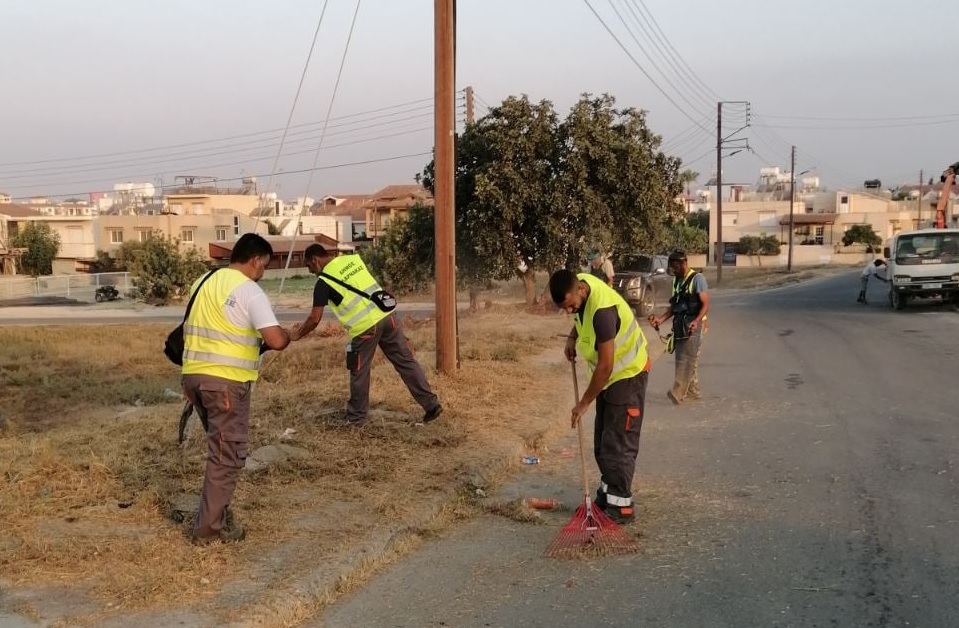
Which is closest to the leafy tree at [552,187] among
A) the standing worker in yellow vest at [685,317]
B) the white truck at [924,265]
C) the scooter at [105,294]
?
the white truck at [924,265]

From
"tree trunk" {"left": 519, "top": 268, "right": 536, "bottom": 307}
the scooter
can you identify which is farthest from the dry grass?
the scooter

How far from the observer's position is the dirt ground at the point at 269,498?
13.5 feet

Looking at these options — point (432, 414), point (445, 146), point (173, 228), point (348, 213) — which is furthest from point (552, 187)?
point (348, 213)

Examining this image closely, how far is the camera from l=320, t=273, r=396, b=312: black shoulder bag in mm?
7246

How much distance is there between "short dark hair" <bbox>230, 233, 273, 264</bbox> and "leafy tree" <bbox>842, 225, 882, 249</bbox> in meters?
73.5

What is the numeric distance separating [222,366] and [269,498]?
124cm

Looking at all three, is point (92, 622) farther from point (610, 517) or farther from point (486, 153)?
point (486, 153)

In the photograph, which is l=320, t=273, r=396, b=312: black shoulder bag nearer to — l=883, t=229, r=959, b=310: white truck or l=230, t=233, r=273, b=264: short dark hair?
l=230, t=233, r=273, b=264: short dark hair

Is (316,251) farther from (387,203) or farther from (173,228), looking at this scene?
(387,203)

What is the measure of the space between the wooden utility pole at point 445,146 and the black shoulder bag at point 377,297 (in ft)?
8.31

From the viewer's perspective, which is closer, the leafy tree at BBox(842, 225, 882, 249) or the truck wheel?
the truck wheel

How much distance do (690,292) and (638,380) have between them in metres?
4.29

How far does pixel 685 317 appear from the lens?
9445 mm

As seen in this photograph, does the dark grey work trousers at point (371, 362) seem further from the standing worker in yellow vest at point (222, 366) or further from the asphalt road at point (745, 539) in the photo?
the standing worker in yellow vest at point (222, 366)
